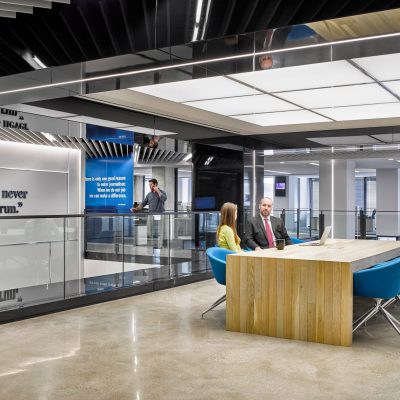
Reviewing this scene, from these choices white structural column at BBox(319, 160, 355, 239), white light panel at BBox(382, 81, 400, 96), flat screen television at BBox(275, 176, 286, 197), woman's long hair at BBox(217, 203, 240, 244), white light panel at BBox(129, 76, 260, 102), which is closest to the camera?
woman's long hair at BBox(217, 203, 240, 244)

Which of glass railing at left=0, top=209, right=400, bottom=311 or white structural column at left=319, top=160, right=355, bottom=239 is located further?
white structural column at left=319, top=160, right=355, bottom=239

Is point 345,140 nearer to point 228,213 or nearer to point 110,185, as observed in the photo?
point 110,185

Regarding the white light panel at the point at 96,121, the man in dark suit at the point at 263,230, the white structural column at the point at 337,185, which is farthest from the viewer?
the white structural column at the point at 337,185

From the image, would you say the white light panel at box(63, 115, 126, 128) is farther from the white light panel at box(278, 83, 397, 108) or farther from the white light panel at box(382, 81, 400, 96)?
the white light panel at box(382, 81, 400, 96)

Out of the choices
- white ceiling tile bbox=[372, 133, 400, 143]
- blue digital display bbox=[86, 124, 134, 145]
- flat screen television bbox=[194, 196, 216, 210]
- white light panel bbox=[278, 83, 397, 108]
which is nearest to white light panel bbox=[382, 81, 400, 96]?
white light panel bbox=[278, 83, 397, 108]

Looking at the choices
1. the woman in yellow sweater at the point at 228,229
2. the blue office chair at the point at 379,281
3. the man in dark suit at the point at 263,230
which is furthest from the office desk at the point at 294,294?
the man in dark suit at the point at 263,230

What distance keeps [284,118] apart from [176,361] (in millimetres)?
6498

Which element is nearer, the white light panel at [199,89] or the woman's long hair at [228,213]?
the woman's long hair at [228,213]

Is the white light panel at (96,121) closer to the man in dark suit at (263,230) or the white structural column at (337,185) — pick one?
the man in dark suit at (263,230)

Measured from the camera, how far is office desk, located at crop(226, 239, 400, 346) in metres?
5.04

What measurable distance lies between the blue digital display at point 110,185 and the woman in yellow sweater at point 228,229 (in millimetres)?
4013

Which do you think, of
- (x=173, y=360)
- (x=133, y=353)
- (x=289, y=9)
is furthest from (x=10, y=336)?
(x=289, y=9)

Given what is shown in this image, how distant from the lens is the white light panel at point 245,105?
817 cm

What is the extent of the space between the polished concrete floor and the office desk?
0.16m
